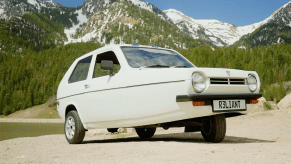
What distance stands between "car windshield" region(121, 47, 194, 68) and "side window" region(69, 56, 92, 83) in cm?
117

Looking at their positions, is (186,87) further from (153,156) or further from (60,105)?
(60,105)

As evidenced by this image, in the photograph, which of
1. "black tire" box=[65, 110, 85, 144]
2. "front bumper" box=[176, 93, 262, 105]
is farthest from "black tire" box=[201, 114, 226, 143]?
"black tire" box=[65, 110, 85, 144]

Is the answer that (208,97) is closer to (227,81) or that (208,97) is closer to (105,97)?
(227,81)

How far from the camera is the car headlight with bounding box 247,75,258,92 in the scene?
4.73 meters

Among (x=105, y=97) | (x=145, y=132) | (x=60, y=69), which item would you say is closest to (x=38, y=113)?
(x=60, y=69)

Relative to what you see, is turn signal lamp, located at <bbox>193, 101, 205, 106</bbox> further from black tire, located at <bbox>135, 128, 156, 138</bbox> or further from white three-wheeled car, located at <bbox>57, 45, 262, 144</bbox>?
black tire, located at <bbox>135, 128, 156, 138</bbox>

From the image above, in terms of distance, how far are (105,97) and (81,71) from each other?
1.39 m

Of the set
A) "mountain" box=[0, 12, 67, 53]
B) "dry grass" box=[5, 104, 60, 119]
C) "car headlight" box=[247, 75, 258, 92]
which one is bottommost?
"dry grass" box=[5, 104, 60, 119]

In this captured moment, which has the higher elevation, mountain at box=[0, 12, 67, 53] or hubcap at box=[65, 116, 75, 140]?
mountain at box=[0, 12, 67, 53]

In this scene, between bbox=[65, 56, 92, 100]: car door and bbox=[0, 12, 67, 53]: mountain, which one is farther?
bbox=[0, 12, 67, 53]: mountain

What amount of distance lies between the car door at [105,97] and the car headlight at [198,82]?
1282 mm

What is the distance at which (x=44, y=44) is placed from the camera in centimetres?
18812

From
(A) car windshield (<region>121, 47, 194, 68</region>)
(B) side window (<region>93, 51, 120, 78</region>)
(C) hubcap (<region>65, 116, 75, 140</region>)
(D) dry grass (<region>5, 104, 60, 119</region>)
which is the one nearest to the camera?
(A) car windshield (<region>121, 47, 194, 68</region>)

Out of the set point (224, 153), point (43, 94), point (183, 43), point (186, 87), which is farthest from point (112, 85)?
point (183, 43)
